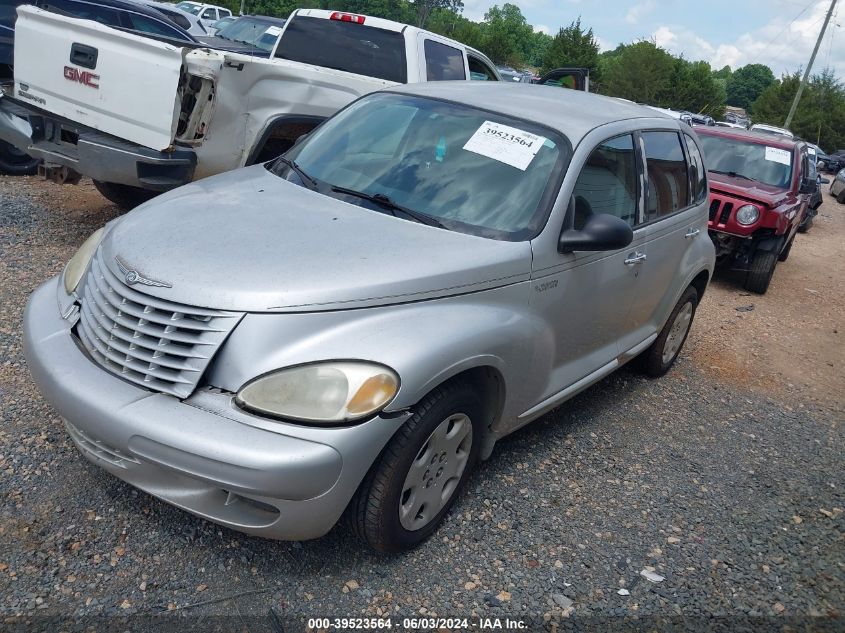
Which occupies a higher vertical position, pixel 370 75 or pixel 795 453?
pixel 370 75

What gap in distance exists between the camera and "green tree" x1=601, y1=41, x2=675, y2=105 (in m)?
45.3

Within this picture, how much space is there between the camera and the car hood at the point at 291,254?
8.36 feet

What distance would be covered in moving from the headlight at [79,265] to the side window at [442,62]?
4489 mm

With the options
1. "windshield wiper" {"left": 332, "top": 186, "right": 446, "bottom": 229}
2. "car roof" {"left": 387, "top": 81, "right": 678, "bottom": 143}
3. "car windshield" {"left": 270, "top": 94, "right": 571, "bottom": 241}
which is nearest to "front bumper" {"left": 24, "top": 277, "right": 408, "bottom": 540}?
"windshield wiper" {"left": 332, "top": 186, "right": 446, "bottom": 229}

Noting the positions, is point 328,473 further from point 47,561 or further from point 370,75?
point 370,75

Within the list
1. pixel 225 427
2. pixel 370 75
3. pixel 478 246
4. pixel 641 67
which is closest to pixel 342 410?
pixel 225 427

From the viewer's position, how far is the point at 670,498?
3727mm

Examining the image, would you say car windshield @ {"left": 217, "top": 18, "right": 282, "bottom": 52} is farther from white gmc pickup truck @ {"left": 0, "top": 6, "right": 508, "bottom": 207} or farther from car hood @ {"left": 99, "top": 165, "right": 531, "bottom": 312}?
car hood @ {"left": 99, "top": 165, "right": 531, "bottom": 312}

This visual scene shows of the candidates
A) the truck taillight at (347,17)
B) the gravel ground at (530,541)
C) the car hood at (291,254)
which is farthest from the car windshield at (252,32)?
the car hood at (291,254)

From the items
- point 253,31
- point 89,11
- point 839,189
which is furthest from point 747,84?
point 89,11

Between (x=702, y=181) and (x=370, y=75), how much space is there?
11.2 ft

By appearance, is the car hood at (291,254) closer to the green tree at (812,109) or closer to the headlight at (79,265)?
the headlight at (79,265)

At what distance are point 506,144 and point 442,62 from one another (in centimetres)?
424

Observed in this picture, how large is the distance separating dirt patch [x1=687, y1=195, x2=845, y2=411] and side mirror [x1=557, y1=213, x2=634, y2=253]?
294 cm
